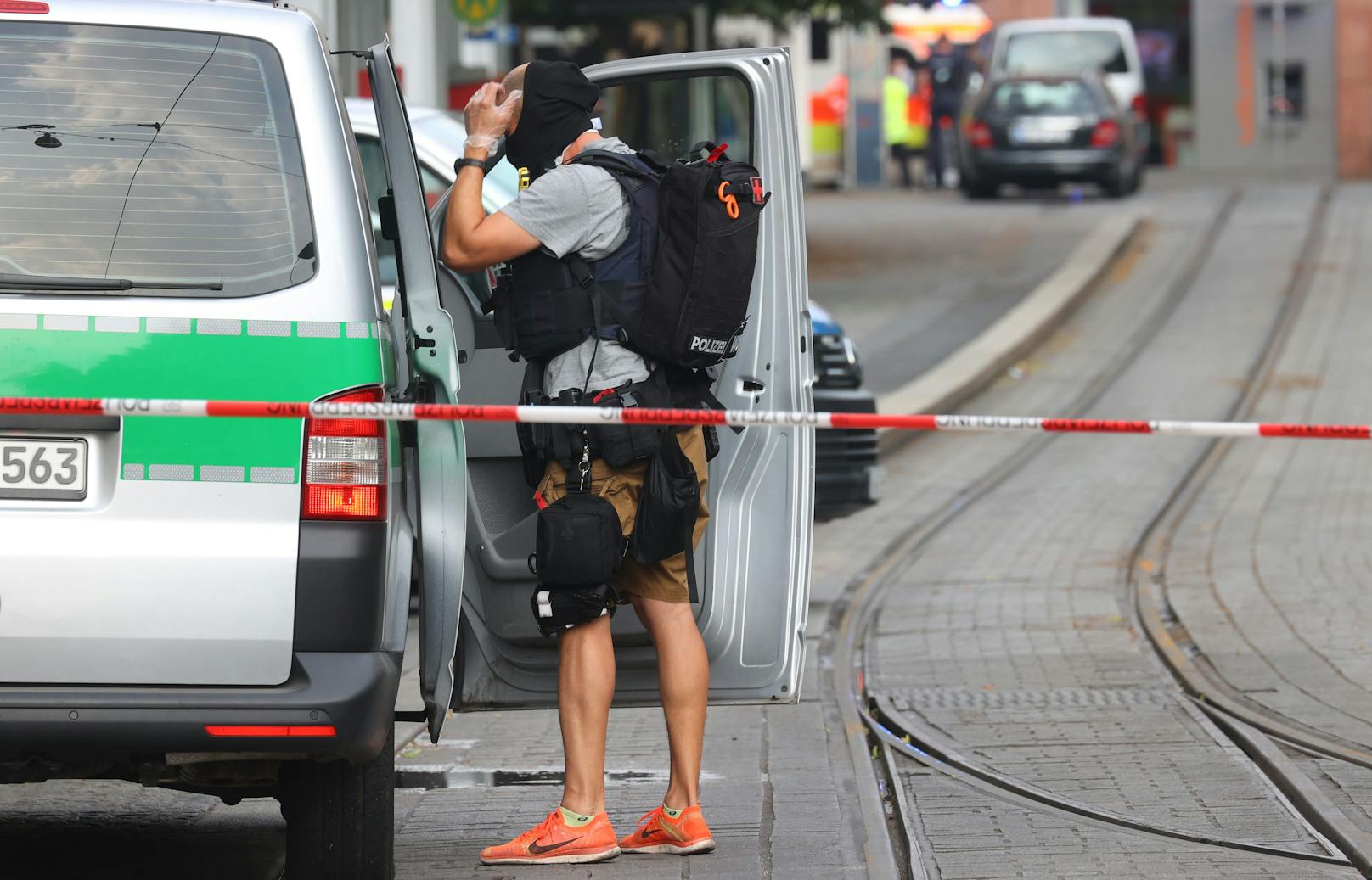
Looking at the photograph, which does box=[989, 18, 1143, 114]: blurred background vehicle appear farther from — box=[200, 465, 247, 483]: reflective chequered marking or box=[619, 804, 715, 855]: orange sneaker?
box=[200, 465, 247, 483]: reflective chequered marking

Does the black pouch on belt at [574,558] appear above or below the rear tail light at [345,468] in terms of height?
below

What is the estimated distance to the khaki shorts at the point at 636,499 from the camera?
4.68m

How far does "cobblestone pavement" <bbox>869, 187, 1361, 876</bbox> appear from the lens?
5590mm

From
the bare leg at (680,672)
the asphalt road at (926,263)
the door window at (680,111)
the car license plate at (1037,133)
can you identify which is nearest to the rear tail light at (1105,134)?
the car license plate at (1037,133)

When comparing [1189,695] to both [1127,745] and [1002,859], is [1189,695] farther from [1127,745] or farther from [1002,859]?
[1002,859]

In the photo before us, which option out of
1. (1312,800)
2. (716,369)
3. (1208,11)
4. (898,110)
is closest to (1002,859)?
(1312,800)

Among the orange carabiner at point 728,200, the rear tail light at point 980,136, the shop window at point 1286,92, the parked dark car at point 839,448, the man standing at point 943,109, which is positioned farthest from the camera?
the shop window at point 1286,92

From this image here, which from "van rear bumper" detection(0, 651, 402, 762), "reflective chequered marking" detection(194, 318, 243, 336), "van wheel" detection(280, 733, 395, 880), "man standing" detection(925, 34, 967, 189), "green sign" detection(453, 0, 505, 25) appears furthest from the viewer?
"man standing" detection(925, 34, 967, 189)

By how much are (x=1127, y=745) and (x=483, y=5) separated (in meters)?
11.3

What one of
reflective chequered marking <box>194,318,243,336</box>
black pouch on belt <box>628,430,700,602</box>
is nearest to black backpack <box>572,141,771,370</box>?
black pouch on belt <box>628,430,700,602</box>

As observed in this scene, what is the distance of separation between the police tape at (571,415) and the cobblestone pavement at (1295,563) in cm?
131

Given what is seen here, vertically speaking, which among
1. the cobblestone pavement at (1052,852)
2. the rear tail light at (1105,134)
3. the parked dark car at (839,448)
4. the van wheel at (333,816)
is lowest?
the cobblestone pavement at (1052,852)

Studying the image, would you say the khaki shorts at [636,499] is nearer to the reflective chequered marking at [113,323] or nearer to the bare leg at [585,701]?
the bare leg at [585,701]

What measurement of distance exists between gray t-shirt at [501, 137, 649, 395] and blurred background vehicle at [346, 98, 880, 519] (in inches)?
127
